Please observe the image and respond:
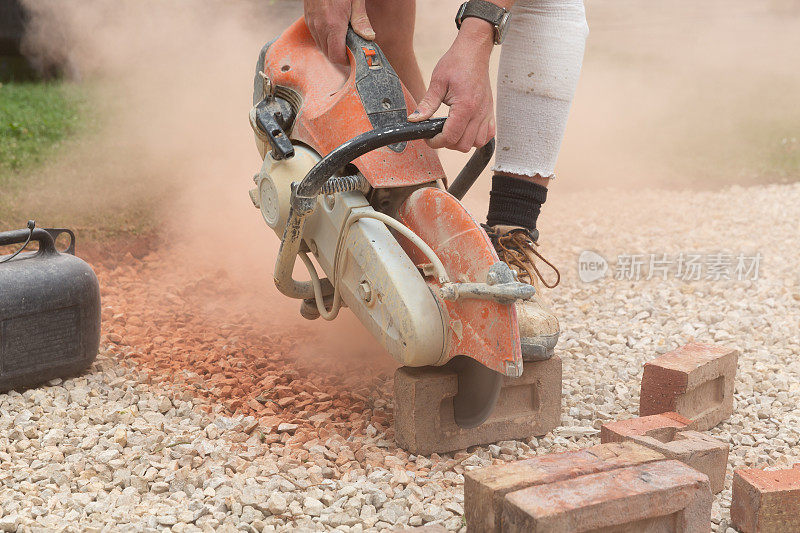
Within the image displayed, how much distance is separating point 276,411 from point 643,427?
2.83 feet

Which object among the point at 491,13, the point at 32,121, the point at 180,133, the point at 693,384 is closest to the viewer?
the point at 491,13

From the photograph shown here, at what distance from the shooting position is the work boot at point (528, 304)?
178 cm

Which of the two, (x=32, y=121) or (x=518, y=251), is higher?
(x=32, y=121)

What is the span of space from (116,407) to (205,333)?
55cm

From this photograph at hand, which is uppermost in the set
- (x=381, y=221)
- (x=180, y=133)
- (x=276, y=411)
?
(x=180, y=133)

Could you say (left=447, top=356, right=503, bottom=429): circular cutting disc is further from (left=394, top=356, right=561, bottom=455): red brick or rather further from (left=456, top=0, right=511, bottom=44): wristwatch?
(left=456, top=0, right=511, bottom=44): wristwatch

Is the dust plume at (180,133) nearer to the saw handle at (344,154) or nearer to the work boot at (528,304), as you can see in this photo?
the work boot at (528,304)

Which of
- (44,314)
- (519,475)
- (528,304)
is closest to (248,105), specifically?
(44,314)

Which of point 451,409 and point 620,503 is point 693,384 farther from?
point 620,503

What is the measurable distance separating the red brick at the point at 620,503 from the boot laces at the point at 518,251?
25.5 inches

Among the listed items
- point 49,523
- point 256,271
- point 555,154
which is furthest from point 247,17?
point 49,523

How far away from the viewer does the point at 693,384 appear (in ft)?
6.32

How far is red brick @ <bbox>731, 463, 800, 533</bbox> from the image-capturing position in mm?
1483

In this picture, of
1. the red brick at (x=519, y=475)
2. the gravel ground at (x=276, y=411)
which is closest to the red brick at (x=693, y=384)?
the gravel ground at (x=276, y=411)
